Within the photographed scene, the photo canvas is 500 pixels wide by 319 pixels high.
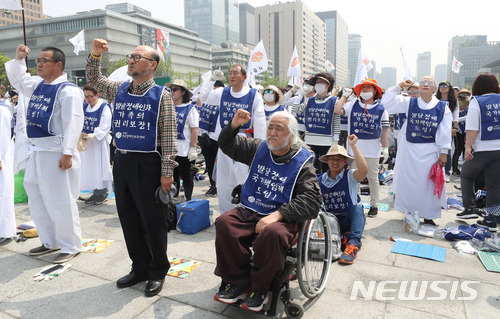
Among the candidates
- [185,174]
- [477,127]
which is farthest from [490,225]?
[185,174]

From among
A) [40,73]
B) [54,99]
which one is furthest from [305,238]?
[40,73]

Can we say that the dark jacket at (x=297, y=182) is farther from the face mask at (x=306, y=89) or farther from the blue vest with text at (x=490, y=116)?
the face mask at (x=306, y=89)

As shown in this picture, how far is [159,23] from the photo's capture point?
3292 inches

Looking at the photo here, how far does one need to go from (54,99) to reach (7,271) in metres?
1.77

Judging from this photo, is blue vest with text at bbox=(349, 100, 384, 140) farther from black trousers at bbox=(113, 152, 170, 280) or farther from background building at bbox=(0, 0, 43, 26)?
background building at bbox=(0, 0, 43, 26)

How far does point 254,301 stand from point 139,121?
171 cm

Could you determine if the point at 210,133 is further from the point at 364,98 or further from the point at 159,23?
the point at 159,23

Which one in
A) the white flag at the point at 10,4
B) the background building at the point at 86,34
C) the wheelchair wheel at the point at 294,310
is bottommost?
the wheelchair wheel at the point at 294,310

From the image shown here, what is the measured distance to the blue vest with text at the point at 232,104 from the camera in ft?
15.7

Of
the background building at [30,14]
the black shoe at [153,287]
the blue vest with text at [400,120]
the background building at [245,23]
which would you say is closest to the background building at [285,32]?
the background building at [245,23]

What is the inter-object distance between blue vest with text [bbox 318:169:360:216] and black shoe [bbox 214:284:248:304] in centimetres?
183

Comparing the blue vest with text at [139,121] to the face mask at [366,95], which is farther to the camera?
the face mask at [366,95]

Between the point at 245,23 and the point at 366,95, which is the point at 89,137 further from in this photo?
the point at 245,23

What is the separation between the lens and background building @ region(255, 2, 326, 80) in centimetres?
12131
